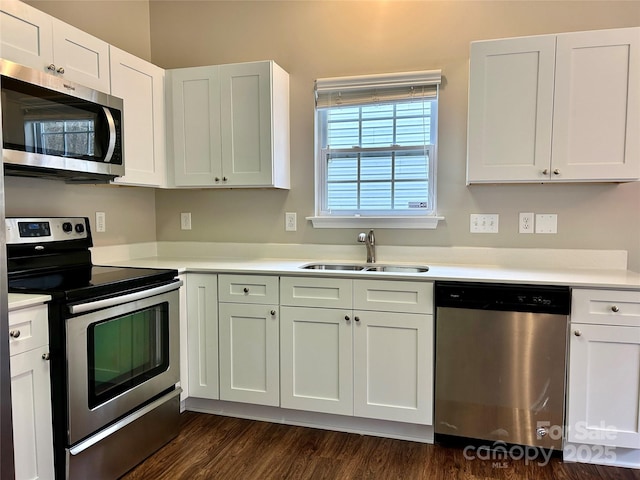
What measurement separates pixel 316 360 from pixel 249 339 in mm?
407

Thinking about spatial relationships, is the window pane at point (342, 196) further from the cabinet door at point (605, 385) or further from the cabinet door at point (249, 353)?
the cabinet door at point (605, 385)

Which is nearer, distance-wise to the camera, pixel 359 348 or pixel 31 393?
pixel 31 393

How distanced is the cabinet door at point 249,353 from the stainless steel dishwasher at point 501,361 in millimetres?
899

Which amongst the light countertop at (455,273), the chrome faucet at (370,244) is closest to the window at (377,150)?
the chrome faucet at (370,244)

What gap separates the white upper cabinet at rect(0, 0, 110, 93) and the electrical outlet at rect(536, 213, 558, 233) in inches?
103

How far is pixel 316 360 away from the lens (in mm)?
2443

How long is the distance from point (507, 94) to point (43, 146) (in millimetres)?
2285

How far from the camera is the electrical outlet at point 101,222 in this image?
9.20 ft

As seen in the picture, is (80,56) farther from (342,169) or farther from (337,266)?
(337,266)

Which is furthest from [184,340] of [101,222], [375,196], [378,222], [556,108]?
[556,108]

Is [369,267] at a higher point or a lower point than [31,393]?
higher

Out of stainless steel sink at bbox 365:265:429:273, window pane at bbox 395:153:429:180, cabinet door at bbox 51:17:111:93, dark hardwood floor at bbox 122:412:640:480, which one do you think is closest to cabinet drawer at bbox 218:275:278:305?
stainless steel sink at bbox 365:265:429:273

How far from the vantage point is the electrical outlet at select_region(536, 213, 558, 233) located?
2.63 meters

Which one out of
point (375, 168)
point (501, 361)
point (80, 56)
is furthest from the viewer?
point (375, 168)
